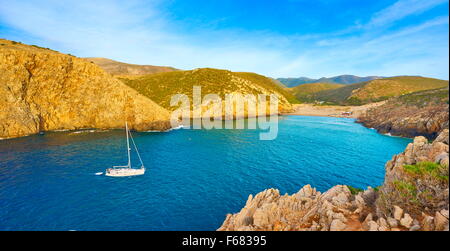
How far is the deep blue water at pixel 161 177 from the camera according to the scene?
79.9 ft

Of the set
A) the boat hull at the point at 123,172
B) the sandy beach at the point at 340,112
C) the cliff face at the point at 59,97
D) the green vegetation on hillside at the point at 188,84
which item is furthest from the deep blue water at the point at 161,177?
the sandy beach at the point at 340,112

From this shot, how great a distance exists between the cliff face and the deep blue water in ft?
38.4

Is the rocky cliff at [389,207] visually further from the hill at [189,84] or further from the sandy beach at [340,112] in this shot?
the sandy beach at [340,112]

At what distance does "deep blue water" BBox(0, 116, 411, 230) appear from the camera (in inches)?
959

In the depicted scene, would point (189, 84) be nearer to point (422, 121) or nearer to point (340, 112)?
point (340, 112)

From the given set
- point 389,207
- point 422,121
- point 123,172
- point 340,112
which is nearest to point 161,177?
point 123,172

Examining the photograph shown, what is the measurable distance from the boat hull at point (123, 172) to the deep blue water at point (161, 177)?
143cm

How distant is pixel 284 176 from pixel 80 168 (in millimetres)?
37770

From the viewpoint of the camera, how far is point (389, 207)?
13.6m

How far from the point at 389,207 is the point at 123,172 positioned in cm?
3691

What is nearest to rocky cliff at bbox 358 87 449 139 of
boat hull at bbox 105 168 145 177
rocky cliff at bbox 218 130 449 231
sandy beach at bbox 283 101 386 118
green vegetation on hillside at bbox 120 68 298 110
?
sandy beach at bbox 283 101 386 118

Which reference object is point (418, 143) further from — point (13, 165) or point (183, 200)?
point (13, 165)

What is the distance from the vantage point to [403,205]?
1335 centimetres
